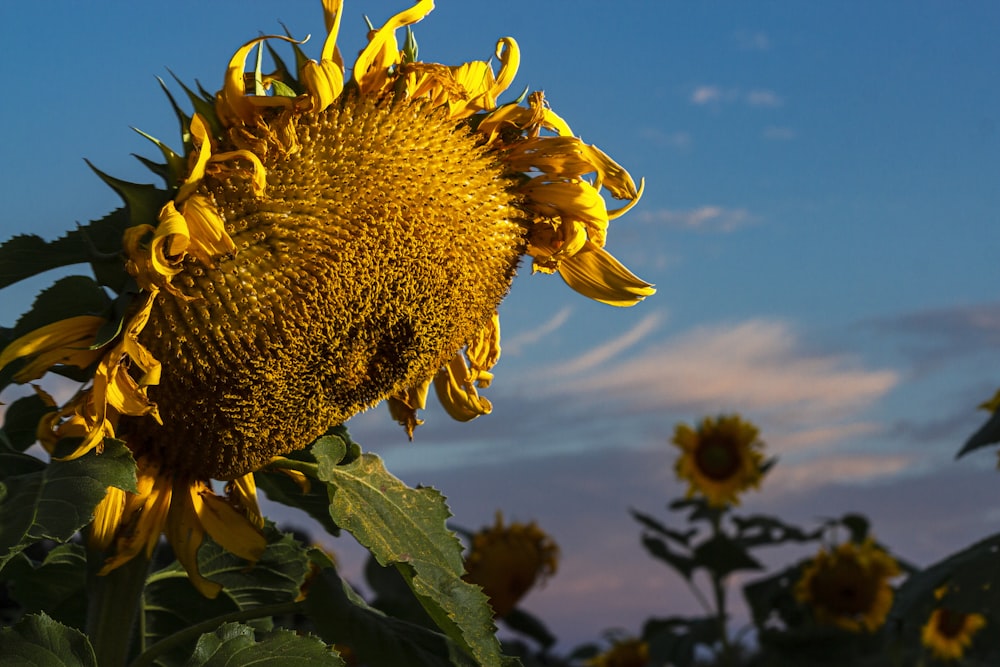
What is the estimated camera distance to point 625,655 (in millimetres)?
7938

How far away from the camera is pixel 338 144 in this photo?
2.16 meters

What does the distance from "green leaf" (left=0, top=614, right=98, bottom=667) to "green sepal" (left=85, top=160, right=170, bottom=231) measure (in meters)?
0.71

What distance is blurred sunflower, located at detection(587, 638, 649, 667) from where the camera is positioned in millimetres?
7887

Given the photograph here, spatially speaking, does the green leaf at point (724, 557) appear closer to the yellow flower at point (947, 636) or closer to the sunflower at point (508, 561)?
the sunflower at point (508, 561)

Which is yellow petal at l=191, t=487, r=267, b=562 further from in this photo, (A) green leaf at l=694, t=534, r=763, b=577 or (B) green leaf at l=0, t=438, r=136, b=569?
(A) green leaf at l=694, t=534, r=763, b=577

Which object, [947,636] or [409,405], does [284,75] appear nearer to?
[409,405]

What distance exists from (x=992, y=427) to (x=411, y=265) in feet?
10.2

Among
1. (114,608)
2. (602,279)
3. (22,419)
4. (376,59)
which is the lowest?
(114,608)

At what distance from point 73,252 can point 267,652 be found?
0.80 meters

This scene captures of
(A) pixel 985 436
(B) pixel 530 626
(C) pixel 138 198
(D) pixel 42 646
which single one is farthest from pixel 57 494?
(B) pixel 530 626

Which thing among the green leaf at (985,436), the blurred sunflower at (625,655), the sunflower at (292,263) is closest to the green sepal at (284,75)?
the sunflower at (292,263)

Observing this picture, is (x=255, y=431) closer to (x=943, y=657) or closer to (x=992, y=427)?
(x=992, y=427)

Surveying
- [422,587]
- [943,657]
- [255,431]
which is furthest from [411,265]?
[943,657]

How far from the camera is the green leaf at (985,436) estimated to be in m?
4.47
